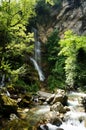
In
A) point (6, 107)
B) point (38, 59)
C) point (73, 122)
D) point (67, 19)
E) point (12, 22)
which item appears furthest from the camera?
point (67, 19)

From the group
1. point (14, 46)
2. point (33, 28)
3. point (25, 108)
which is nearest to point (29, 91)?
point (25, 108)

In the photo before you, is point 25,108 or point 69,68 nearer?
point 25,108

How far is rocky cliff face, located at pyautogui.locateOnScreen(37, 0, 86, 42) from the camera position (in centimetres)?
4772

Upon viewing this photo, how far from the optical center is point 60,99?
74.6 ft

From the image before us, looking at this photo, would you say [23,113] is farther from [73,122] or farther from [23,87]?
[23,87]

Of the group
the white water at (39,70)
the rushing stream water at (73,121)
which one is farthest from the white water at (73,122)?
the white water at (39,70)

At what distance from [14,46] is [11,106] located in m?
4.67

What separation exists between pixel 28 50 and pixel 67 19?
1380 inches

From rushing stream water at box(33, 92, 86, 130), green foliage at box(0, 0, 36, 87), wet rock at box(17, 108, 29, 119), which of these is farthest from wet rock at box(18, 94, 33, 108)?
green foliage at box(0, 0, 36, 87)

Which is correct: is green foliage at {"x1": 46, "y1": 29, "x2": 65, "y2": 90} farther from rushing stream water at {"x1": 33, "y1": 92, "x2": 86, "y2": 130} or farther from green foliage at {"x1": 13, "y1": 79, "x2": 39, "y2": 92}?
rushing stream water at {"x1": 33, "y1": 92, "x2": 86, "y2": 130}

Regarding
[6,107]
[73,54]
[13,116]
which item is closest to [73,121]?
[13,116]

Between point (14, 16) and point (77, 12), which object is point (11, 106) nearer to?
point (14, 16)

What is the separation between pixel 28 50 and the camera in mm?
17094

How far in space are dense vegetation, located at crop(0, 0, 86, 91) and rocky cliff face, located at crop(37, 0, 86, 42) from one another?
2.02m
